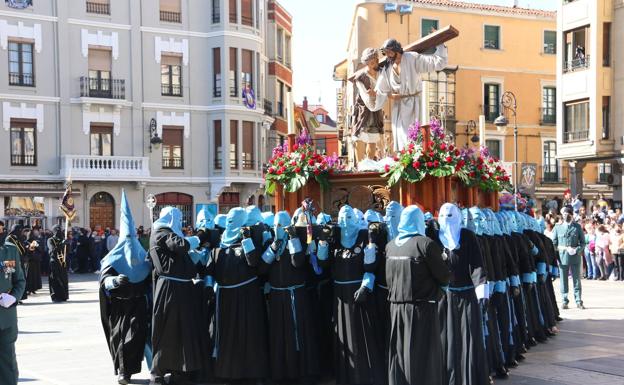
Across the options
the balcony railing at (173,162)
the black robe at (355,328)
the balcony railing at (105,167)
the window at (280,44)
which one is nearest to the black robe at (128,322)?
the black robe at (355,328)

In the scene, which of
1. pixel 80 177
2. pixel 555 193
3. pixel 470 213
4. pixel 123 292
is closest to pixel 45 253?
pixel 80 177

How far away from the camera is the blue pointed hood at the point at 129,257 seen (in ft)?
34.7

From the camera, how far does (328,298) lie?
10.9 metres

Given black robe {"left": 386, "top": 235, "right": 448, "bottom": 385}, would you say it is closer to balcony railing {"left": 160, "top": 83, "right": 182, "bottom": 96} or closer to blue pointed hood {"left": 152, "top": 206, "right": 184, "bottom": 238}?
blue pointed hood {"left": 152, "top": 206, "right": 184, "bottom": 238}

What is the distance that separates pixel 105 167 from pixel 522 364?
95.5 ft

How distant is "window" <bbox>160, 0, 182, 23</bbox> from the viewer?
40000mm

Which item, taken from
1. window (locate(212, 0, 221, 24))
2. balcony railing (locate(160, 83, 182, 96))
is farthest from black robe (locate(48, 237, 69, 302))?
window (locate(212, 0, 221, 24))

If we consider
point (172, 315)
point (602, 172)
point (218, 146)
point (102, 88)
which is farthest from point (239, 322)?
→ point (602, 172)

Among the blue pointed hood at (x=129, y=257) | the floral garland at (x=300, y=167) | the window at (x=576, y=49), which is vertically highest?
the window at (x=576, y=49)

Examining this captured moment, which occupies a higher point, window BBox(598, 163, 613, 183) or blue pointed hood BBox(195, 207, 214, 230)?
window BBox(598, 163, 613, 183)

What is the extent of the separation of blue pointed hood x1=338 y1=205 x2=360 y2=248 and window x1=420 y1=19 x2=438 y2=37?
1384 inches

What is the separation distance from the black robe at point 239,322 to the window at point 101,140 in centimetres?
2937

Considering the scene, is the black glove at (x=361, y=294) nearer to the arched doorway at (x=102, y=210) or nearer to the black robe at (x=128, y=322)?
the black robe at (x=128, y=322)

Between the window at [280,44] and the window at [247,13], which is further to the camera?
the window at [280,44]
